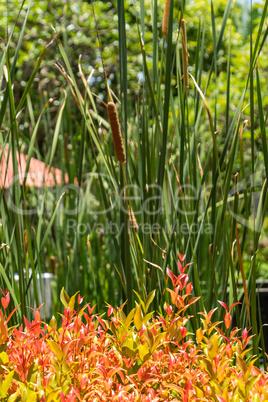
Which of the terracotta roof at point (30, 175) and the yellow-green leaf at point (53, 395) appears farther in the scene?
the terracotta roof at point (30, 175)

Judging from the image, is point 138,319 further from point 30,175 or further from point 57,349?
point 30,175

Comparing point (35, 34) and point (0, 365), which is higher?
point (35, 34)

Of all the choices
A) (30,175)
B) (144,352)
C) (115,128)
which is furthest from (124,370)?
(30,175)

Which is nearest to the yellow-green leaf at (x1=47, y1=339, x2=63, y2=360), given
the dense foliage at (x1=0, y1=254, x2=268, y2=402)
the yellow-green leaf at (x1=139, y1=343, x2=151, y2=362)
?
the dense foliage at (x1=0, y1=254, x2=268, y2=402)

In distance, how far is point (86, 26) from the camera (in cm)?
423

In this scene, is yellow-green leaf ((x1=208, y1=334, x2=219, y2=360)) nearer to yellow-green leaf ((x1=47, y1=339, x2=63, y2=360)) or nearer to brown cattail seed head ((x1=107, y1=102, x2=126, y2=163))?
yellow-green leaf ((x1=47, y1=339, x2=63, y2=360))

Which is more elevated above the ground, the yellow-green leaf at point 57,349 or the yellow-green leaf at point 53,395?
the yellow-green leaf at point 57,349

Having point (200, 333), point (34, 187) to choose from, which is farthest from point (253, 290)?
point (34, 187)

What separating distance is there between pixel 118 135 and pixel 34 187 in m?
1.05

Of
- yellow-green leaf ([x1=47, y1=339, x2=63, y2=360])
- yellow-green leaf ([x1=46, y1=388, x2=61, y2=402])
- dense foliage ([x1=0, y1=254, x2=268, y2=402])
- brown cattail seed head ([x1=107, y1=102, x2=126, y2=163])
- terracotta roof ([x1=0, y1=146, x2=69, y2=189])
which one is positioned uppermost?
brown cattail seed head ([x1=107, y1=102, x2=126, y2=163])

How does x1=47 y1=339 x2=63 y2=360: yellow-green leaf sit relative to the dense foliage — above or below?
above

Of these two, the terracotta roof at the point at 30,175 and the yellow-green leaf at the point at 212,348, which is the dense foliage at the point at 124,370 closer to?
the yellow-green leaf at the point at 212,348

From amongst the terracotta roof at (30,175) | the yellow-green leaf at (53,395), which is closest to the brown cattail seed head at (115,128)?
the terracotta roof at (30,175)

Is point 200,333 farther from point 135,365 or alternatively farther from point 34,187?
point 34,187
